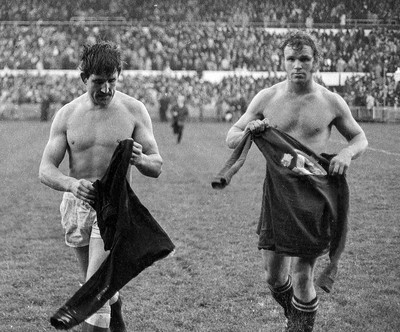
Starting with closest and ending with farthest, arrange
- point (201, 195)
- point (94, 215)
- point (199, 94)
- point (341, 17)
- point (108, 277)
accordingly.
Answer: point (108, 277) < point (94, 215) < point (201, 195) < point (341, 17) < point (199, 94)

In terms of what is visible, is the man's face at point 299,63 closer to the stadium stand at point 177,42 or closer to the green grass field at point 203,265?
the green grass field at point 203,265

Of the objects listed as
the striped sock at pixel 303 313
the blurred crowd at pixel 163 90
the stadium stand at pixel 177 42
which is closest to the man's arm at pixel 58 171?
the striped sock at pixel 303 313

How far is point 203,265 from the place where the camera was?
7746 millimetres

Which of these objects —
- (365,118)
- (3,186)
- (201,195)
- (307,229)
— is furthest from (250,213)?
(365,118)

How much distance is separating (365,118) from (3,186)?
23.2 meters

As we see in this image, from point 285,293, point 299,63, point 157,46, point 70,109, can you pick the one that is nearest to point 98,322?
point 70,109

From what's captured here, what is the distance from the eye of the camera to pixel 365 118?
34.4 meters

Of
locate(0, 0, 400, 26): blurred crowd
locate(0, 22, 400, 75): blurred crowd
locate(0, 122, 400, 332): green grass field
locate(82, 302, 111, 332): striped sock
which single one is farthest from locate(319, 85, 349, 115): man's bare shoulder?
locate(0, 0, 400, 26): blurred crowd

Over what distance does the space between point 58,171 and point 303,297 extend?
1830 millimetres

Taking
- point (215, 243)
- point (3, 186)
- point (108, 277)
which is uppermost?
point (108, 277)

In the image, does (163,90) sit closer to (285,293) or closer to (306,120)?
(285,293)

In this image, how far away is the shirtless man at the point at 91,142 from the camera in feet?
14.8

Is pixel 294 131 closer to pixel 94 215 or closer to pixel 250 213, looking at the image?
pixel 94 215

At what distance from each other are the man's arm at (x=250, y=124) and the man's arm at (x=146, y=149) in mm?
555
